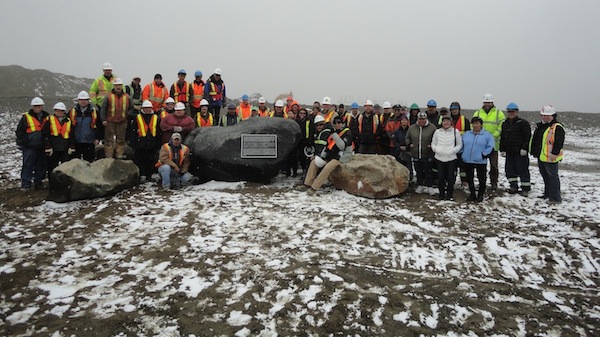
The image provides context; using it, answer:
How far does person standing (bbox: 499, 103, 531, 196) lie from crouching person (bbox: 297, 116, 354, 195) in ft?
13.4

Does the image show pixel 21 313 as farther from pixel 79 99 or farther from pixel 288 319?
pixel 79 99

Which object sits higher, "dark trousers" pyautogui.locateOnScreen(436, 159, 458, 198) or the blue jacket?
the blue jacket

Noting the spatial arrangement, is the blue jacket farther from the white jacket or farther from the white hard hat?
the white hard hat

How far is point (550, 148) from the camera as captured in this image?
8289mm

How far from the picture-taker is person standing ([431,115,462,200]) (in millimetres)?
8703

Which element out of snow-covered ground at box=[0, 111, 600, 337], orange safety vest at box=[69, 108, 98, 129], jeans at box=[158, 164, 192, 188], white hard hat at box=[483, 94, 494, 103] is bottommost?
snow-covered ground at box=[0, 111, 600, 337]

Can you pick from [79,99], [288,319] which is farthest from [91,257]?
[79,99]

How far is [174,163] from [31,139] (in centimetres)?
360

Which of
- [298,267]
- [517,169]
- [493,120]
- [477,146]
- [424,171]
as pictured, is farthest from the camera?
[424,171]

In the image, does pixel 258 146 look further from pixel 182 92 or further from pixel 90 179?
pixel 90 179

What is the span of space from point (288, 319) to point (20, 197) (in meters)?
8.32

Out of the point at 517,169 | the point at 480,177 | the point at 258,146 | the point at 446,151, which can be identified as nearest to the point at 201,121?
the point at 258,146

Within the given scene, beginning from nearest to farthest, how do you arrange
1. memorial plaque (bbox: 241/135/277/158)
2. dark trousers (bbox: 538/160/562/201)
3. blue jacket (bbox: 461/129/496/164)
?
dark trousers (bbox: 538/160/562/201), blue jacket (bbox: 461/129/496/164), memorial plaque (bbox: 241/135/277/158)

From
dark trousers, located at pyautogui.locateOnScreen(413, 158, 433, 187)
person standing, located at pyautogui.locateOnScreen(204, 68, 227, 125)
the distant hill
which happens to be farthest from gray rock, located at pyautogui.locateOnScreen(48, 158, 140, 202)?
the distant hill
